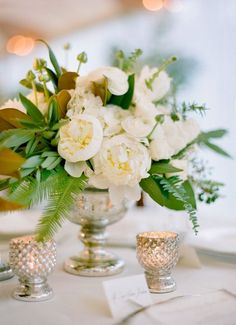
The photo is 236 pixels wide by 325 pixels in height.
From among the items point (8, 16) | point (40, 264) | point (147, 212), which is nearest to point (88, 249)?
point (40, 264)

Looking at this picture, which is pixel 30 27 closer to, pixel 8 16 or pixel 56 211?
pixel 8 16

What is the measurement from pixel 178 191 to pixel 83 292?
0.29 meters

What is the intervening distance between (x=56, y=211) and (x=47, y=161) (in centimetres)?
11

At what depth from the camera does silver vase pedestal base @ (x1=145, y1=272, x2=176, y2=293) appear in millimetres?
945

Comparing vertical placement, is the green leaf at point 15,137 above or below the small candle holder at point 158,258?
above

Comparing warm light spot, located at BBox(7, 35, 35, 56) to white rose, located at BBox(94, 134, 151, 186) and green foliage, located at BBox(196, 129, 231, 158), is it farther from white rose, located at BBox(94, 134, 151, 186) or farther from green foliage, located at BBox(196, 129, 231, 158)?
white rose, located at BBox(94, 134, 151, 186)

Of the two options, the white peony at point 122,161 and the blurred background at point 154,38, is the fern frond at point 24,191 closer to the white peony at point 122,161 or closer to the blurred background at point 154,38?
the white peony at point 122,161

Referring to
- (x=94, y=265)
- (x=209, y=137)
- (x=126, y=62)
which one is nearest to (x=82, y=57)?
(x=126, y=62)

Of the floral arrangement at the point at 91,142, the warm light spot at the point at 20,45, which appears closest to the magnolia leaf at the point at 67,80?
the floral arrangement at the point at 91,142

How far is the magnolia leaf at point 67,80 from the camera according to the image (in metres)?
0.99

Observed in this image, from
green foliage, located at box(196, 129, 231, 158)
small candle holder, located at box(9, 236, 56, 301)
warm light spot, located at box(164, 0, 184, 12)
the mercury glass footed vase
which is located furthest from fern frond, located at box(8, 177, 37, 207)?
warm light spot, located at box(164, 0, 184, 12)

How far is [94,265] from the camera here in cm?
112

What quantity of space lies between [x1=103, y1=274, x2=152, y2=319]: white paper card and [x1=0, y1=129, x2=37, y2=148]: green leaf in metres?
0.31

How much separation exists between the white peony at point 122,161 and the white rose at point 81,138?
0.03m
